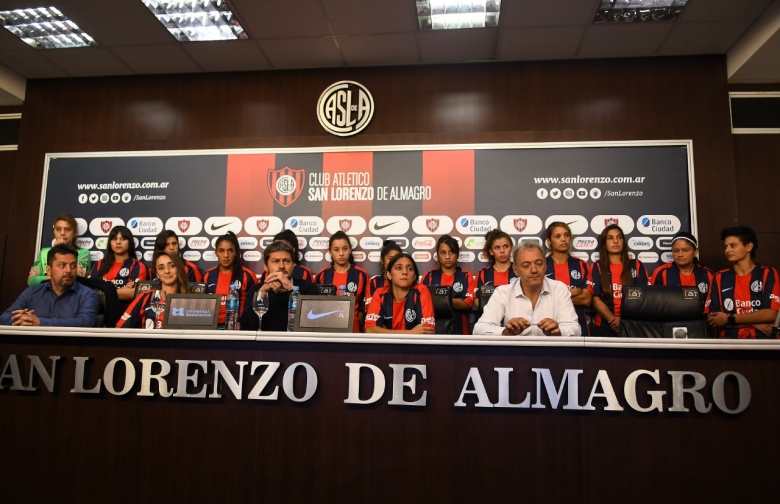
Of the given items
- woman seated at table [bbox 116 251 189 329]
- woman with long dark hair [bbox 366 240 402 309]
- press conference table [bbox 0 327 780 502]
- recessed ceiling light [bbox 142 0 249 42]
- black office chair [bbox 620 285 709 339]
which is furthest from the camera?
woman with long dark hair [bbox 366 240 402 309]

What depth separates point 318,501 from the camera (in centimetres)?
188

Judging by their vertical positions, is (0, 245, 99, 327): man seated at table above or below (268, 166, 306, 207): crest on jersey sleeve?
below

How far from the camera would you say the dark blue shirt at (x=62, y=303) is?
10.2ft

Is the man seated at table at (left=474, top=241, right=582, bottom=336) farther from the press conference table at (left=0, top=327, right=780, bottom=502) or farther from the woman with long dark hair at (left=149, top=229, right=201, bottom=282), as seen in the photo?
the woman with long dark hair at (left=149, top=229, right=201, bottom=282)

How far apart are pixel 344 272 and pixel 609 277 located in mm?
2072

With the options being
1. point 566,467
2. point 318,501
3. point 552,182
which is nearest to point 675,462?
point 566,467

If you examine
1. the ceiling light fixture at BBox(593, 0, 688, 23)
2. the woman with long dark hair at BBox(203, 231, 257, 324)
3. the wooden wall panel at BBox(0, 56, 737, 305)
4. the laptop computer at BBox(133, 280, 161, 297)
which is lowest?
the laptop computer at BBox(133, 280, 161, 297)

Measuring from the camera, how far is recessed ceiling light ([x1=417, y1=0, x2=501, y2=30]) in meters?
3.95

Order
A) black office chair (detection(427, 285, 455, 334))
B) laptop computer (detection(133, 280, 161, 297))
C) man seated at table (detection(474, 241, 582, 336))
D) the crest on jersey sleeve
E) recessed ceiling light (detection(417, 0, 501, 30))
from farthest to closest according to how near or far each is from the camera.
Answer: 1. the crest on jersey sleeve
2. recessed ceiling light (detection(417, 0, 501, 30))
3. black office chair (detection(427, 285, 455, 334))
4. laptop computer (detection(133, 280, 161, 297))
5. man seated at table (detection(474, 241, 582, 336))

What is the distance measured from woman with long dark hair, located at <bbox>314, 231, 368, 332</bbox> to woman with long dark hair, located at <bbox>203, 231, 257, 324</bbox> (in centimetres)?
62

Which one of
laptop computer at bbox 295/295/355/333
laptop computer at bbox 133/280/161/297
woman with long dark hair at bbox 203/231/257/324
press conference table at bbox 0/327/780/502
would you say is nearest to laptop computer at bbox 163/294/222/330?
press conference table at bbox 0/327/780/502

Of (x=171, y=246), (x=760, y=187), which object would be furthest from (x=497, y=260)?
(x=171, y=246)

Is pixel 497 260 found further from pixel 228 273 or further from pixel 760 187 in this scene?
pixel 760 187

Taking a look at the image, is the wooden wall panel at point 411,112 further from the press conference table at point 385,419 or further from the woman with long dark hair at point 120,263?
the press conference table at point 385,419
